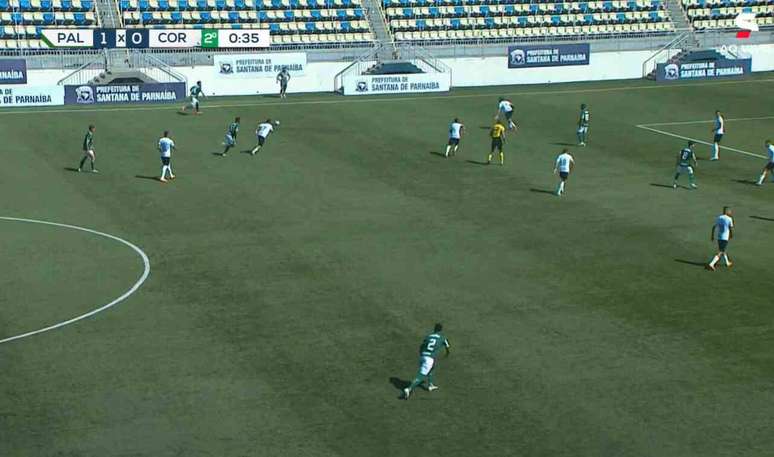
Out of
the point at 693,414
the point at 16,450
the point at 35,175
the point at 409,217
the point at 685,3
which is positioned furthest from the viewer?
the point at 685,3

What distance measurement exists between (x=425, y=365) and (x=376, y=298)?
6919 millimetres

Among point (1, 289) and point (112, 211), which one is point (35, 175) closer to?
point (112, 211)

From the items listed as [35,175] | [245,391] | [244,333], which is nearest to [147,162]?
[35,175]

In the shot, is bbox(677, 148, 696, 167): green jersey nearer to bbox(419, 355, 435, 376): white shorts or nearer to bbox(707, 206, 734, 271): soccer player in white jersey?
bbox(707, 206, 734, 271): soccer player in white jersey

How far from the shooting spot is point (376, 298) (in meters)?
32.9

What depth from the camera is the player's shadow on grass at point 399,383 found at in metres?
26.8

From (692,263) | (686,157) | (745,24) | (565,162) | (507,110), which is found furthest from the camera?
(745,24)

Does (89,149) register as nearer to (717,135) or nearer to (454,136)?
(454,136)

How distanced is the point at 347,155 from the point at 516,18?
30.8 m

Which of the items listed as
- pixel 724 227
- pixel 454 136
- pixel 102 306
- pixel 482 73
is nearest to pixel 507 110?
pixel 454 136

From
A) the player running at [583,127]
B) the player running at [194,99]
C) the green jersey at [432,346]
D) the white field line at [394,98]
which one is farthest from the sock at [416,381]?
the white field line at [394,98]

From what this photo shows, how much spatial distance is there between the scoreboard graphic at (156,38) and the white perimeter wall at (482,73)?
1.89 meters

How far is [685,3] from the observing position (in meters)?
84.2

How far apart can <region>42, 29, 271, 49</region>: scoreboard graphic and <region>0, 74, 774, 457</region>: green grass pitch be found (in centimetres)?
981
